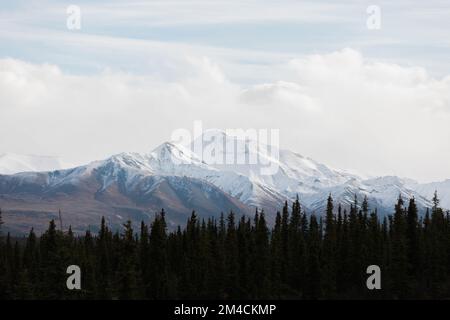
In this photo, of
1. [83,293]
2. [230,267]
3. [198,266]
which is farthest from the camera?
[198,266]

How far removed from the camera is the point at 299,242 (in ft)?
513

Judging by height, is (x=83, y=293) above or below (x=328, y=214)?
below

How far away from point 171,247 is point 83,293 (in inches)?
1698

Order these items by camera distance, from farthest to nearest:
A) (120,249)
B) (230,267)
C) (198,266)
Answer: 1. (198,266)
2. (230,267)
3. (120,249)

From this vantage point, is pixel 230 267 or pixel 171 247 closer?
pixel 230 267
